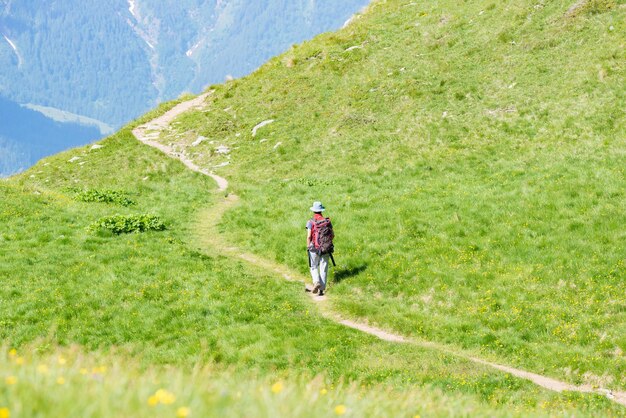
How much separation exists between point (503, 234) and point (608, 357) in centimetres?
707

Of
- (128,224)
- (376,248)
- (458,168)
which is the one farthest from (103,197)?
(458,168)

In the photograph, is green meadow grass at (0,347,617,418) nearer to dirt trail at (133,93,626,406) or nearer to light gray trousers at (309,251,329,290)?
dirt trail at (133,93,626,406)

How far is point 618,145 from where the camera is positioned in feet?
85.6

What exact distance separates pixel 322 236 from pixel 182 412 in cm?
1546

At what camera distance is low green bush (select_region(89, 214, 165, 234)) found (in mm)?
24478

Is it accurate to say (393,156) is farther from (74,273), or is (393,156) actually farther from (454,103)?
(74,273)

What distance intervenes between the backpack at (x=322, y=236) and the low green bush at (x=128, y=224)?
9.64 meters

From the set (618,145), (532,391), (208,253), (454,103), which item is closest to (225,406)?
(532,391)

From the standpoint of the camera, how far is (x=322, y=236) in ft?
63.0

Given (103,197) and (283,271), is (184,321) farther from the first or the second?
(103,197)

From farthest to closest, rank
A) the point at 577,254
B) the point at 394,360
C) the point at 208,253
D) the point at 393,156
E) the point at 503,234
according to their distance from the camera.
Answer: the point at 393,156, the point at 208,253, the point at 503,234, the point at 577,254, the point at 394,360

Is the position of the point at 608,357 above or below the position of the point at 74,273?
below

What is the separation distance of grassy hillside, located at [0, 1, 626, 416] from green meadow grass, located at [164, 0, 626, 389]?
10 cm

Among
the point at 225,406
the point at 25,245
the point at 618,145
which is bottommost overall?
the point at 225,406
